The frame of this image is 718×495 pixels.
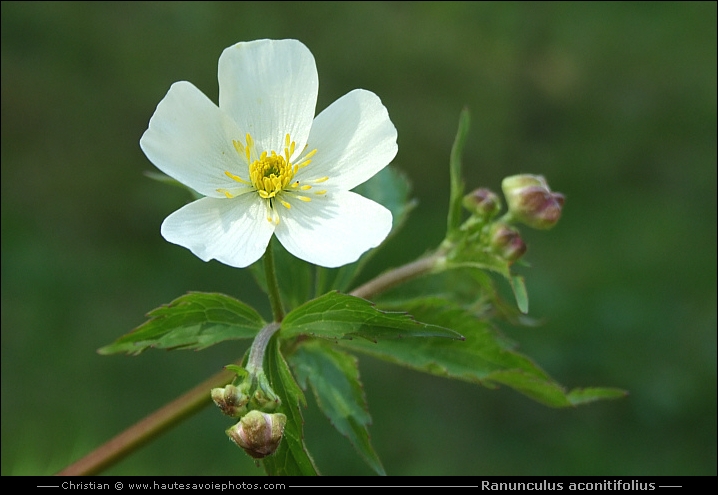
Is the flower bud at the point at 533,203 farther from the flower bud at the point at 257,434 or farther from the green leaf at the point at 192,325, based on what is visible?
the flower bud at the point at 257,434

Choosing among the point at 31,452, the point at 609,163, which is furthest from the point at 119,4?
the point at 609,163

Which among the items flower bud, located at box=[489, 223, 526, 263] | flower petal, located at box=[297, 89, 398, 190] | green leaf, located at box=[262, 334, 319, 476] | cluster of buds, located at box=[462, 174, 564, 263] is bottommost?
green leaf, located at box=[262, 334, 319, 476]

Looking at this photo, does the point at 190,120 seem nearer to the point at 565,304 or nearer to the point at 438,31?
the point at 565,304

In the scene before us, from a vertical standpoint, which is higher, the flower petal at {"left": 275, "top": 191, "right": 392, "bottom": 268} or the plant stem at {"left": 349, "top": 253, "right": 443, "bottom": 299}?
the flower petal at {"left": 275, "top": 191, "right": 392, "bottom": 268}

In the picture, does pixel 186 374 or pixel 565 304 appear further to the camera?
pixel 565 304

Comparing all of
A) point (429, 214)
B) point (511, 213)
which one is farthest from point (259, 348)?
point (429, 214)

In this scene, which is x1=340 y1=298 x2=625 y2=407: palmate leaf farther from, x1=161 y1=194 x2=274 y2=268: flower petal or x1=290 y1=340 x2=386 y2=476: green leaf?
x1=161 y1=194 x2=274 y2=268: flower petal

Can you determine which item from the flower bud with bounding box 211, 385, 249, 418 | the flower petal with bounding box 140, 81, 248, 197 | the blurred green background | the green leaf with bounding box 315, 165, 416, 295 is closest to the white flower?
the flower petal with bounding box 140, 81, 248, 197
